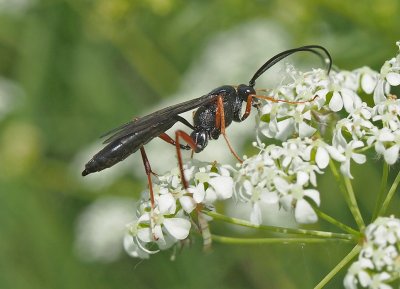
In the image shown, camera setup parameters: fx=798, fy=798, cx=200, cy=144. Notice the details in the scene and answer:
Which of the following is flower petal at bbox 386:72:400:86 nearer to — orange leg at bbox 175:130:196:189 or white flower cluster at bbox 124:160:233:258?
white flower cluster at bbox 124:160:233:258

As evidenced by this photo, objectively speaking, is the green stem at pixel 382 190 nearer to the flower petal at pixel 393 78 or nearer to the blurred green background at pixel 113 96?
the flower petal at pixel 393 78

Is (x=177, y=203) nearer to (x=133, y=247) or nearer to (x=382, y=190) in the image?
(x=133, y=247)

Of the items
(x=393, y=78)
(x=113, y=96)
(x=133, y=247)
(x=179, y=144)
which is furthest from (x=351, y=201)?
(x=113, y=96)

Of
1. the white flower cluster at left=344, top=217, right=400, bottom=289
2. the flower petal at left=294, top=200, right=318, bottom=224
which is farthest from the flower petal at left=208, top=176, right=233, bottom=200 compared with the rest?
the white flower cluster at left=344, top=217, right=400, bottom=289

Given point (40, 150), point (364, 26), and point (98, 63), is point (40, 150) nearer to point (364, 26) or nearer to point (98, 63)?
point (98, 63)

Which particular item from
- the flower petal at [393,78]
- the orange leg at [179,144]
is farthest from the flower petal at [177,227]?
the flower petal at [393,78]
